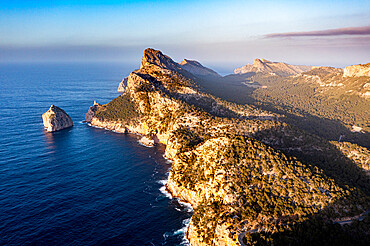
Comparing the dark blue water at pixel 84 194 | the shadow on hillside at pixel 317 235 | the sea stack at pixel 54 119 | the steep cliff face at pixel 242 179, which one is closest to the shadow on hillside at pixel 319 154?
the steep cliff face at pixel 242 179

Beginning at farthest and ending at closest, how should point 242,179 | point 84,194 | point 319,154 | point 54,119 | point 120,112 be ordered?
point 120,112 → point 54,119 → point 319,154 → point 84,194 → point 242,179

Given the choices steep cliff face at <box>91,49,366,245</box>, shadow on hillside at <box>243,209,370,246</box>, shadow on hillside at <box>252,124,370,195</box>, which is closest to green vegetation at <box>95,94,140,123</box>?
steep cliff face at <box>91,49,366,245</box>

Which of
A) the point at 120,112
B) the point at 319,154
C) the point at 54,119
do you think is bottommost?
the point at 319,154

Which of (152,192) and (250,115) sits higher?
(250,115)

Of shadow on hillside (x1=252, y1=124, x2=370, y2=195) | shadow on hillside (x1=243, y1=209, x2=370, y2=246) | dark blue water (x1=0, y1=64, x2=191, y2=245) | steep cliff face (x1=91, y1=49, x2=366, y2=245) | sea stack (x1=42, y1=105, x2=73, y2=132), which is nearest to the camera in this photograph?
shadow on hillside (x1=243, y1=209, x2=370, y2=246)

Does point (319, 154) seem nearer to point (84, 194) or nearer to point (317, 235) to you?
point (317, 235)

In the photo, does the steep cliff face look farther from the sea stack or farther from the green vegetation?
the sea stack

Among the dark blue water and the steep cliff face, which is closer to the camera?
the steep cliff face

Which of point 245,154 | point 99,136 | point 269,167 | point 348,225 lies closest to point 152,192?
point 245,154

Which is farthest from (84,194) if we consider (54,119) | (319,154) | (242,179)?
(319,154)

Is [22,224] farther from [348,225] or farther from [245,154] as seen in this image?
[348,225]

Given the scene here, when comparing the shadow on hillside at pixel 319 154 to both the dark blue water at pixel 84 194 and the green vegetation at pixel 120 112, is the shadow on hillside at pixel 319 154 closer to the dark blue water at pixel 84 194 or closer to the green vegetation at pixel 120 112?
the dark blue water at pixel 84 194
